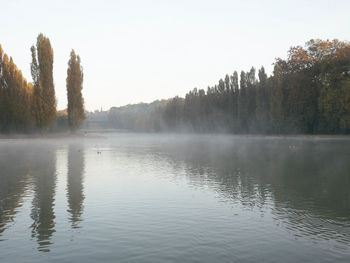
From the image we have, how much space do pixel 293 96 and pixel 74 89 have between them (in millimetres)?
48585

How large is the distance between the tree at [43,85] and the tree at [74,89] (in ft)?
24.7

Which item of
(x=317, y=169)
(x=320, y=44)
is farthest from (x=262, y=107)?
(x=317, y=169)

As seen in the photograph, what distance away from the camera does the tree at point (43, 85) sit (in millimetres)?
66938

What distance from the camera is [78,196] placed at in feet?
51.2

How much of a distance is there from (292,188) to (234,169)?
7.55 m

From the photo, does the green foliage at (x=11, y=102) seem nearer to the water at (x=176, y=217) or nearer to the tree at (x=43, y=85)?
the tree at (x=43, y=85)

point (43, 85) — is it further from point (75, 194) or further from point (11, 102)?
point (75, 194)

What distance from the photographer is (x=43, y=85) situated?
221 feet

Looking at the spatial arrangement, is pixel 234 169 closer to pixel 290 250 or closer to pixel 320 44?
pixel 290 250

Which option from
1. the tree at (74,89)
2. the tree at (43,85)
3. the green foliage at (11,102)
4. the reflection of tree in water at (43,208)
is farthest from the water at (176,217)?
the tree at (74,89)

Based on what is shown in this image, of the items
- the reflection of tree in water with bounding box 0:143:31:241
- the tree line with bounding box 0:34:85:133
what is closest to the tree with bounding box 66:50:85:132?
the tree line with bounding box 0:34:85:133

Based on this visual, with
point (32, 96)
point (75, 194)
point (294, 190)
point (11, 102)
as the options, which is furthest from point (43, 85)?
point (294, 190)

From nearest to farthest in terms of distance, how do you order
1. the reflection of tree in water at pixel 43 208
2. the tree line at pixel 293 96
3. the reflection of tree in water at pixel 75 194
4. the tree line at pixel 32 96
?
the reflection of tree in water at pixel 43 208 → the reflection of tree in water at pixel 75 194 → the tree line at pixel 293 96 → the tree line at pixel 32 96

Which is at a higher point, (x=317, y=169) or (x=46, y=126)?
(x=46, y=126)
